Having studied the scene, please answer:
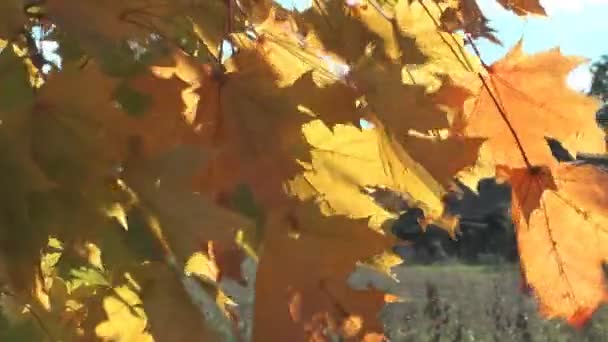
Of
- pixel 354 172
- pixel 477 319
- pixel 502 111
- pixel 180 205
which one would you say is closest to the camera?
pixel 180 205

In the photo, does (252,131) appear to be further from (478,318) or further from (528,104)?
(478,318)

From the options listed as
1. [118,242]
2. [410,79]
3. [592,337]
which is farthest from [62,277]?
[592,337]

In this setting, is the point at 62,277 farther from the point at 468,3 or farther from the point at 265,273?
the point at 468,3

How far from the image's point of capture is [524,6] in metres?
1.08

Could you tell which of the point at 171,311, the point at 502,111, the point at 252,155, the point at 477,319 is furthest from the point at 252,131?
the point at 477,319

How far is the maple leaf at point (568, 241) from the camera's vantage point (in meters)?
1.04

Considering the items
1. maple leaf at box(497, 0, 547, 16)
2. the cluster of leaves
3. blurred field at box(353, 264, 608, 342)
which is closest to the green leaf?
the cluster of leaves

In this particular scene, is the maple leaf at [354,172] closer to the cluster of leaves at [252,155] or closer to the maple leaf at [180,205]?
the cluster of leaves at [252,155]

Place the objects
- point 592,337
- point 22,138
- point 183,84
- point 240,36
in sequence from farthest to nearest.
→ point 592,337, point 240,36, point 183,84, point 22,138

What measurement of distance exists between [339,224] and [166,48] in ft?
0.56

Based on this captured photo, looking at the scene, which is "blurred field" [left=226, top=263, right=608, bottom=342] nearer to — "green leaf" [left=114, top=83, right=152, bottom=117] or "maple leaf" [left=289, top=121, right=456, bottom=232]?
"maple leaf" [left=289, top=121, right=456, bottom=232]

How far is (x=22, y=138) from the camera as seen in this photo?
0.70 meters

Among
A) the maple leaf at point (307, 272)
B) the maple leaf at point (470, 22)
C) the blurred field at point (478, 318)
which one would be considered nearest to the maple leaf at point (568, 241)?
the maple leaf at point (470, 22)

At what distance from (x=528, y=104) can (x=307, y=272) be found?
35 cm
